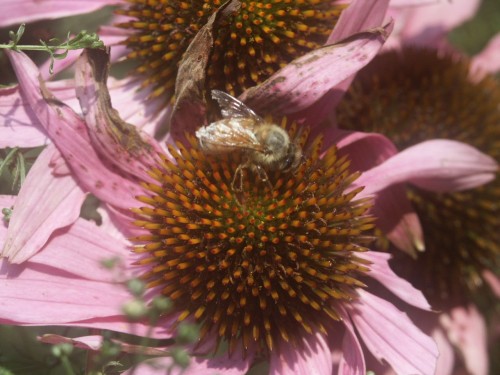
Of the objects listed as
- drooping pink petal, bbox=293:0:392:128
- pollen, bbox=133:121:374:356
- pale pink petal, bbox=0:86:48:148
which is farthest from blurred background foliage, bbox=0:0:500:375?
drooping pink petal, bbox=293:0:392:128

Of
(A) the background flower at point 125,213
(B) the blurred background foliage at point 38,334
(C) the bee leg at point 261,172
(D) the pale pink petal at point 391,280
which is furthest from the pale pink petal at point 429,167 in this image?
(B) the blurred background foliage at point 38,334

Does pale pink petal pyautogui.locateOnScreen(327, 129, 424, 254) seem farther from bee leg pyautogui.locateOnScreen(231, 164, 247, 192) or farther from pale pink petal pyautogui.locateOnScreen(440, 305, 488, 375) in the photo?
pale pink petal pyautogui.locateOnScreen(440, 305, 488, 375)

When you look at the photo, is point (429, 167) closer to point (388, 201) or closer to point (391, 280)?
point (388, 201)

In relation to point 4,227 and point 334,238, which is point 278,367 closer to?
point 334,238

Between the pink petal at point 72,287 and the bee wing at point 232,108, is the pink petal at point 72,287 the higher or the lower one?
the lower one

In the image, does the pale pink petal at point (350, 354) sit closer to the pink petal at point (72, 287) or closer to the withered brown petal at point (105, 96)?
the pink petal at point (72, 287)

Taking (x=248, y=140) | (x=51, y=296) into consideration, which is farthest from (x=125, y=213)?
(x=248, y=140)

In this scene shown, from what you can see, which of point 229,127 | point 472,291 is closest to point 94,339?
point 229,127
